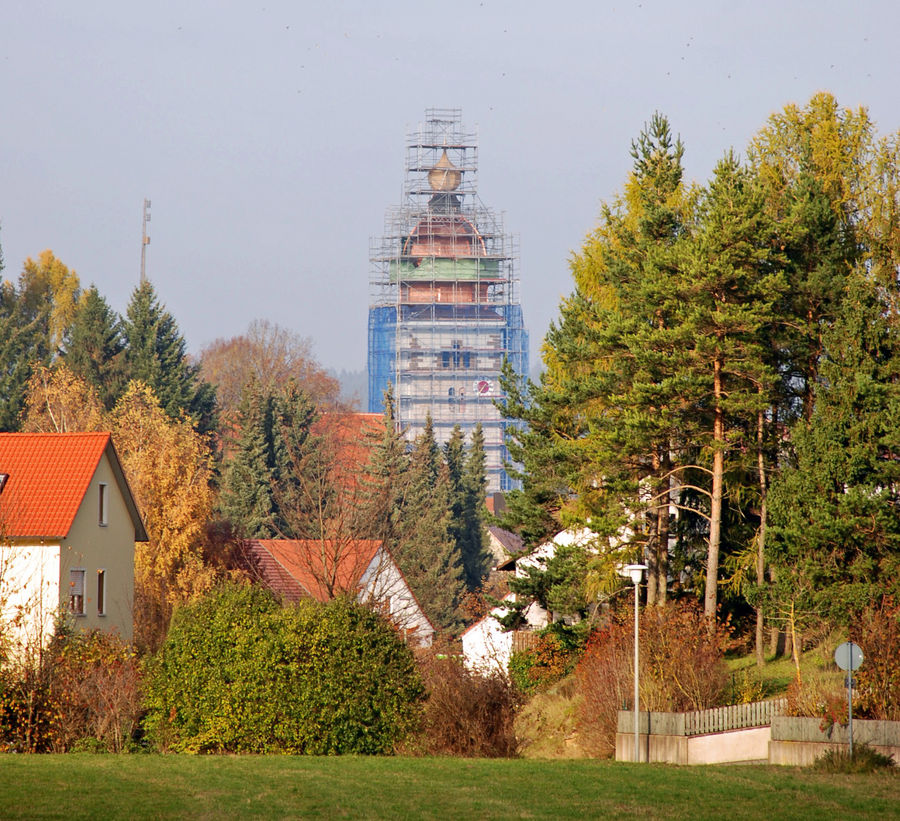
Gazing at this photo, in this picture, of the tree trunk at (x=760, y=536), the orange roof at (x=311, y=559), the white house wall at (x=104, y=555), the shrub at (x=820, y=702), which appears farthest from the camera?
the orange roof at (x=311, y=559)

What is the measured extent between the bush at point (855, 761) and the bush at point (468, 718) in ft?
23.5

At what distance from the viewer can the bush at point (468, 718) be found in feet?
88.2

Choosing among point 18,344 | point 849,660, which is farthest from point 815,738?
point 18,344

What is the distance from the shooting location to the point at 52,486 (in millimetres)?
37750

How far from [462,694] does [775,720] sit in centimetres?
660

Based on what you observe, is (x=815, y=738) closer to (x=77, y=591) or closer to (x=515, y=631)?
(x=515, y=631)

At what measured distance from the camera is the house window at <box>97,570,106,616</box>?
3895 cm

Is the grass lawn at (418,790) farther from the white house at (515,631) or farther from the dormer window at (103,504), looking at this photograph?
the dormer window at (103,504)

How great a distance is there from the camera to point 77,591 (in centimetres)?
3778

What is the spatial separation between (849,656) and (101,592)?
23.7 metres

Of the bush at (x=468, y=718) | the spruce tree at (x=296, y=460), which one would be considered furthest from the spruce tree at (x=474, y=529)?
the bush at (x=468, y=718)

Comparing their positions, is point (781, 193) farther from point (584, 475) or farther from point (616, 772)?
point (616, 772)

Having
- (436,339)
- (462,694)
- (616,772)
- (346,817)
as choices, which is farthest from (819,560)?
(436,339)

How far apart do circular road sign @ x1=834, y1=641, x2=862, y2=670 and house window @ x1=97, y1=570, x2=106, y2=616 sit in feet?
76.2
